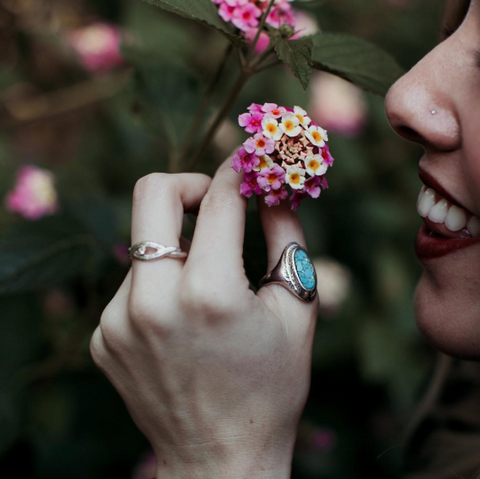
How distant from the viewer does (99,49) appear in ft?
6.09

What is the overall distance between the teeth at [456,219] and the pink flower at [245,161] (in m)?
0.30

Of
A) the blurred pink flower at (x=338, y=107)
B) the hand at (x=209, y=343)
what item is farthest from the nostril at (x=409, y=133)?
the blurred pink flower at (x=338, y=107)

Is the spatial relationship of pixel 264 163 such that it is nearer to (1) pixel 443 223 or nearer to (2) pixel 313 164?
(2) pixel 313 164

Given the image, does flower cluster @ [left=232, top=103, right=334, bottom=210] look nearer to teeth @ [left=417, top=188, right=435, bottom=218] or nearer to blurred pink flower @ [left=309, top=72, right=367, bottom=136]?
teeth @ [left=417, top=188, right=435, bottom=218]

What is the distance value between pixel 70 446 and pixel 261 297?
938 mm

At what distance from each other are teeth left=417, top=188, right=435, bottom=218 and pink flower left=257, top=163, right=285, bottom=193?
25cm

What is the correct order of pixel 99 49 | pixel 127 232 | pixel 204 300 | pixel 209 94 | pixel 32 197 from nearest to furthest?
pixel 204 300
pixel 209 94
pixel 127 232
pixel 32 197
pixel 99 49

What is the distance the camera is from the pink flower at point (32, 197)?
147 cm

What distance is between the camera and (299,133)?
80 centimetres

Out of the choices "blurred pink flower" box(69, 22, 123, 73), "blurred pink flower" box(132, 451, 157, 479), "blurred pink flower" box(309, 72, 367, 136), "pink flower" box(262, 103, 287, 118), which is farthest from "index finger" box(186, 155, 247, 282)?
"blurred pink flower" box(309, 72, 367, 136)

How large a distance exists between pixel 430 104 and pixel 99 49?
4.25ft

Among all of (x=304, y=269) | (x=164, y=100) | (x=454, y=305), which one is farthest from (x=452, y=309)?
(x=164, y=100)

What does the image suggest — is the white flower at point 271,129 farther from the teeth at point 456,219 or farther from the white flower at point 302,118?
the teeth at point 456,219

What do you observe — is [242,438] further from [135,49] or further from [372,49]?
[135,49]
